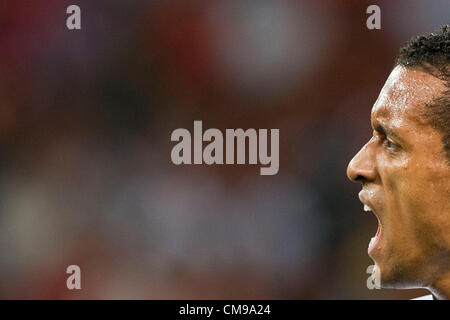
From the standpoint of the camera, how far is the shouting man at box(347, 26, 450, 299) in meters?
1.09

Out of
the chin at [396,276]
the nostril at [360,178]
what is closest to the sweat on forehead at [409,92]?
the nostril at [360,178]

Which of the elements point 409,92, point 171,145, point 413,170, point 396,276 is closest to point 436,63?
point 409,92

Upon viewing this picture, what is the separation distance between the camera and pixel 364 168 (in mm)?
1152

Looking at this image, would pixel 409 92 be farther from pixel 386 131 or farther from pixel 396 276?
pixel 396 276

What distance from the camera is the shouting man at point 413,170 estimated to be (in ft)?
3.57

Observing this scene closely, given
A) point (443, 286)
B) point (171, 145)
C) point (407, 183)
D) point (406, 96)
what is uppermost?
point (171, 145)

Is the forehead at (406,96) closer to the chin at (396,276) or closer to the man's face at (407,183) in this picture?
the man's face at (407,183)

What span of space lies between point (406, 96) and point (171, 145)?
1.92 metres

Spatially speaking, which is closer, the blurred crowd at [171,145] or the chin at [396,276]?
the chin at [396,276]

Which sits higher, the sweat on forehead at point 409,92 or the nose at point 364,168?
the sweat on forehead at point 409,92

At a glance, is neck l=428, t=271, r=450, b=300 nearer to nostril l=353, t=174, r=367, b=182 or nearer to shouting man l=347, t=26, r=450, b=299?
shouting man l=347, t=26, r=450, b=299
